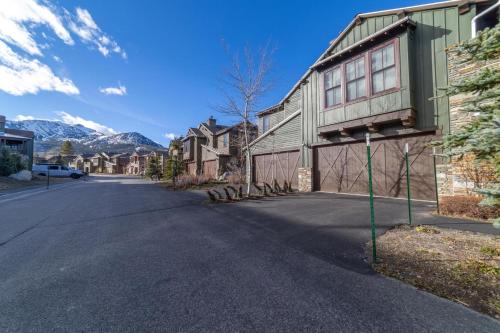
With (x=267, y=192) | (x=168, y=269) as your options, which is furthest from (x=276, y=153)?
(x=168, y=269)

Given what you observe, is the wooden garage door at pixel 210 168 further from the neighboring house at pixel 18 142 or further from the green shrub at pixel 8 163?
the neighboring house at pixel 18 142

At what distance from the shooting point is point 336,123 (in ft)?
35.8

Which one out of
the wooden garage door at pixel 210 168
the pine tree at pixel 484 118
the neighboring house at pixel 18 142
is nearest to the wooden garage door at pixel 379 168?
the pine tree at pixel 484 118

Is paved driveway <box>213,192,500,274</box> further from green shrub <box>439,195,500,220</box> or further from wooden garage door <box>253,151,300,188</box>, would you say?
wooden garage door <box>253,151,300,188</box>

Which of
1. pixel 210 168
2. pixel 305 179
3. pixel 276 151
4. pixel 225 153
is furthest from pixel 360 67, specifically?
pixel 210 168

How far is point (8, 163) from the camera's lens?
22.6m

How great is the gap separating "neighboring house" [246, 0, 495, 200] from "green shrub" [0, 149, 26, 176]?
29008 mm

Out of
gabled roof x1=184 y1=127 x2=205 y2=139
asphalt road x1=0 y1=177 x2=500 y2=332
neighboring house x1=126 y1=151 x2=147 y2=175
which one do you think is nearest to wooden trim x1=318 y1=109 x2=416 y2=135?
asphalt road x1=0 y1=177 x2=500 y2=332

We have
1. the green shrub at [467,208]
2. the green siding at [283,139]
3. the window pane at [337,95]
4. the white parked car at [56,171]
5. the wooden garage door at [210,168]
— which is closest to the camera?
the green shrub at [467,208]

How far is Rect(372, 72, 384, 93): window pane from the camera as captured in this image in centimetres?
930

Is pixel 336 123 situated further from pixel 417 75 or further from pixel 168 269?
pixel 168 269

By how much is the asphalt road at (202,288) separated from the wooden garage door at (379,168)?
5486 mm

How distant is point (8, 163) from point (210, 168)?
20243 millimetres

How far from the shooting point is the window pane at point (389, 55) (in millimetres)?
9062
